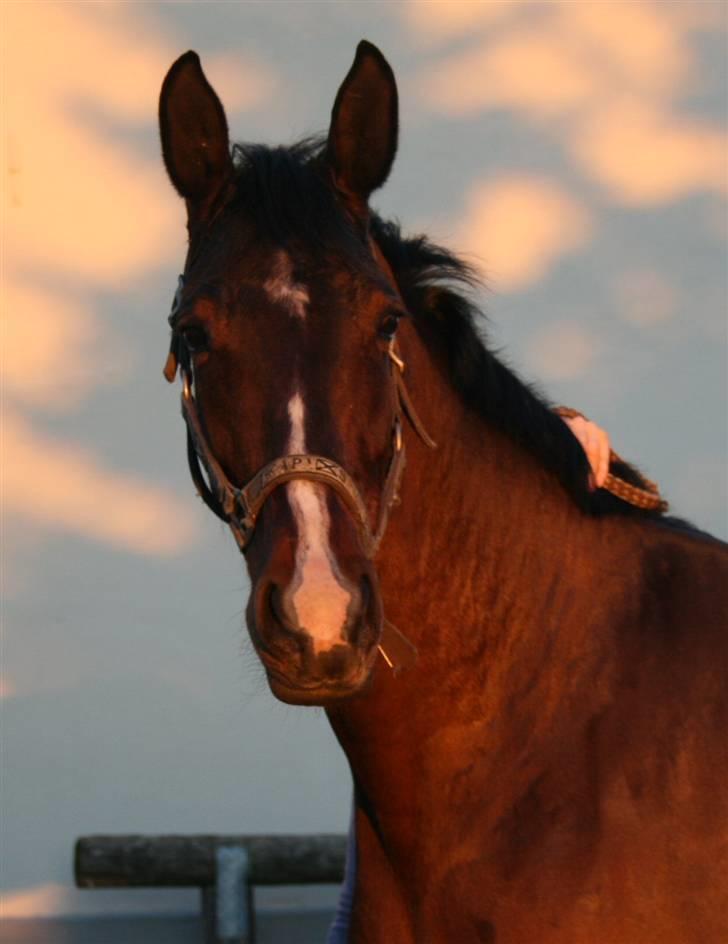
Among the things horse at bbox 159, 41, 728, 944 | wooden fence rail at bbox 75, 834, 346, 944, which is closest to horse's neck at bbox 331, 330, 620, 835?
horse at bbox 159, 41, 728, 944

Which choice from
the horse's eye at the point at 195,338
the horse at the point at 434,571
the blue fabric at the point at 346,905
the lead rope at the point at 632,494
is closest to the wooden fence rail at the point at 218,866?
the blue fabric at the point at 346,905

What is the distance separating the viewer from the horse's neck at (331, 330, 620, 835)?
2803mm

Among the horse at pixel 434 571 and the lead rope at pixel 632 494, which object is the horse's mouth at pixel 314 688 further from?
the lead rope at pixel 632 494

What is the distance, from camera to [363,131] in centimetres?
285

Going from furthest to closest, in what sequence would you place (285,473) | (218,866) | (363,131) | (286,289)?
(218,866), (363,131), (286,289), (285,473)

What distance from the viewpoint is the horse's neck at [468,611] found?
2.80 metres

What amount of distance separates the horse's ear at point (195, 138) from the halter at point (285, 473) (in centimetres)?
18

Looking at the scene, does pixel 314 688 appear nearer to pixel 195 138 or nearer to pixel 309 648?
pixel 309 648

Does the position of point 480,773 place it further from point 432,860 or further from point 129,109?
point 129,109

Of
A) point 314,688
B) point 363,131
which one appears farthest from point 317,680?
point 363,131

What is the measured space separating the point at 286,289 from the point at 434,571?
0.54 meters

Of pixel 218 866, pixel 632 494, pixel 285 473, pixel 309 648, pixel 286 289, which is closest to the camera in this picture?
pixel 309 648

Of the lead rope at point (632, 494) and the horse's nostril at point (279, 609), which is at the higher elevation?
the lead rope at point (632, 494)

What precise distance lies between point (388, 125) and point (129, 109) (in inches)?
100
